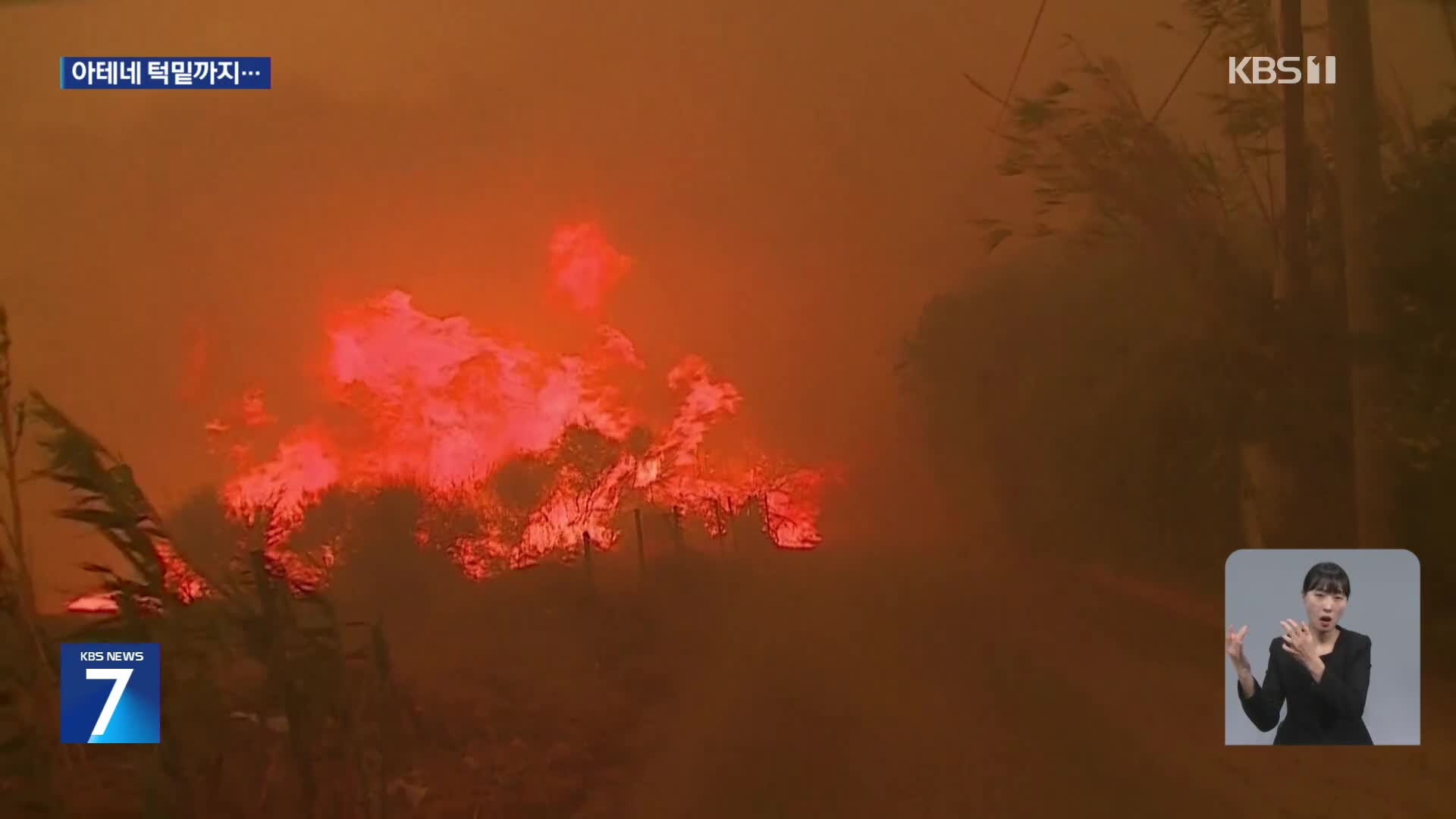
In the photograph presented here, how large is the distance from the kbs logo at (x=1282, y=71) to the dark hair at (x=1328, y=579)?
2.47 feet

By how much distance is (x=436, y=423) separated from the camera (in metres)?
1.33

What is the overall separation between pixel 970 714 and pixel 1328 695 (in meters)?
0.56

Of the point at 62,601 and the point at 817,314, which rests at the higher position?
the point at 817,314

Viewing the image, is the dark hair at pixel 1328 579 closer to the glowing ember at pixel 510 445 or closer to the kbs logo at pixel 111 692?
the glowing ember at pixel 510 445

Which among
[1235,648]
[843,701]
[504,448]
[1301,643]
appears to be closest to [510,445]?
[504,448]

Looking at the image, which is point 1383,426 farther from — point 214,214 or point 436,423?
point 214,214

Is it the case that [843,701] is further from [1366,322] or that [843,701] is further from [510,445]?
[1366,322]

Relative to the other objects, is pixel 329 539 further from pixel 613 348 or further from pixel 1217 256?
pixel 1217 256

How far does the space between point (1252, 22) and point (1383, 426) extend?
656 mm

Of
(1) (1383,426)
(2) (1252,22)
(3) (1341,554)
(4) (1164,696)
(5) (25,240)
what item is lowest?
(4) (1164,696)

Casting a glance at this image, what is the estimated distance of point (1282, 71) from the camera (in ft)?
4.32

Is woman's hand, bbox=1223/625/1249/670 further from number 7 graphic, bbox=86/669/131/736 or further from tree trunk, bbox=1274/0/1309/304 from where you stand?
number 7 graphic, bbox=86/669/131/736

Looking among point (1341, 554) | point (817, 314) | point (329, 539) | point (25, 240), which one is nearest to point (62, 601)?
point (329, 539)

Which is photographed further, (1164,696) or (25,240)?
(25,240)
